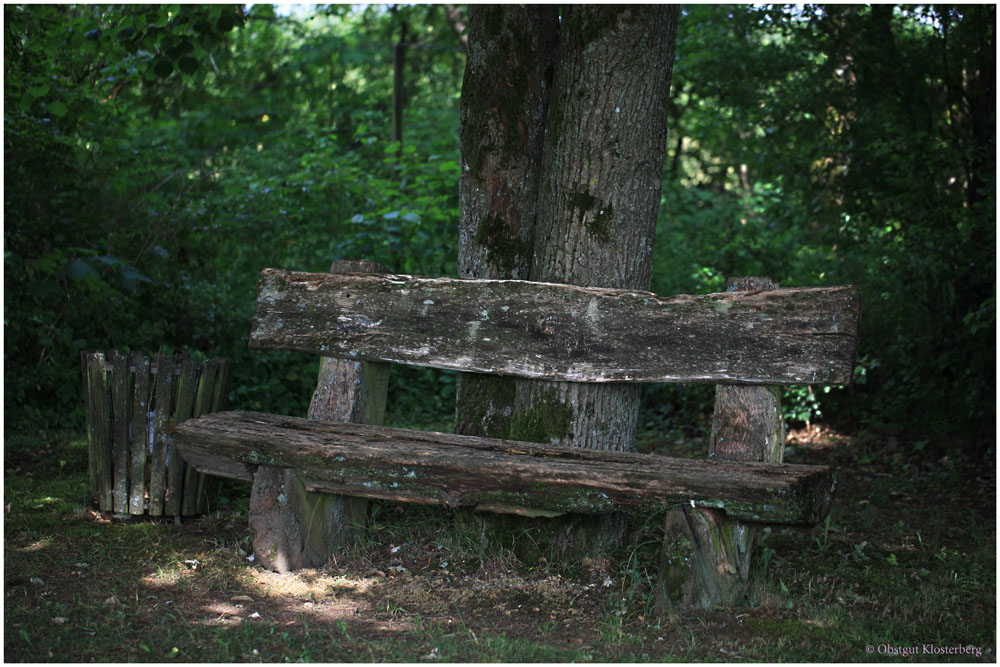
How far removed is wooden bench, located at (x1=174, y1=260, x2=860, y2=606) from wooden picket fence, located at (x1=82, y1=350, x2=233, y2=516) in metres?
0.54

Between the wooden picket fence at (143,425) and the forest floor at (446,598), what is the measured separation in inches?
6.6

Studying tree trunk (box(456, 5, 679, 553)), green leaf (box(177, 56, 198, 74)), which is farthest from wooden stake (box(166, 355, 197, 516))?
green leaf (box(177, 56, 198, 74))

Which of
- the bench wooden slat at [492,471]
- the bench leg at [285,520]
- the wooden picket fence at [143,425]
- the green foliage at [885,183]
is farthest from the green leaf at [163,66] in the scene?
the green foliage at [885,183]

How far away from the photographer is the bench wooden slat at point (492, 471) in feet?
10.4

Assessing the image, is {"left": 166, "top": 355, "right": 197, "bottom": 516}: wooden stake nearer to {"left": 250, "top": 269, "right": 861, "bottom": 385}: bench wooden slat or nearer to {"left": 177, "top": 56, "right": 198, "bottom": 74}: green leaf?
{"left": 250, "top": 269, "right": 861, "bottom": 385}: bench wooden slat

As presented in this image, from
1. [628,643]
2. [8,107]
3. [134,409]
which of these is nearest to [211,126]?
[8,107]

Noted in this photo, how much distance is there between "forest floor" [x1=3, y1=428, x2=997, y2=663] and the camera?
3002mm

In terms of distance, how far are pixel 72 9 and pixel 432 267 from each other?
4.73 m

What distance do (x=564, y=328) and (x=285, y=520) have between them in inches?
61.1

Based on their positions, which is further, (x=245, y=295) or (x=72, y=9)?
(x=72, y=9)

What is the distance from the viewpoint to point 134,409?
14.6 ft

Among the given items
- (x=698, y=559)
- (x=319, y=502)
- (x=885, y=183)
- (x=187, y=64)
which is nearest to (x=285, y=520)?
(x=319, y=502)

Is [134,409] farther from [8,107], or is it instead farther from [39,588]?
[8,107]

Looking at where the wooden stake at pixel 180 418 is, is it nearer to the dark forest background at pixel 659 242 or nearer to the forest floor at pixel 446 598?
the forest floor at pixel 446 598
